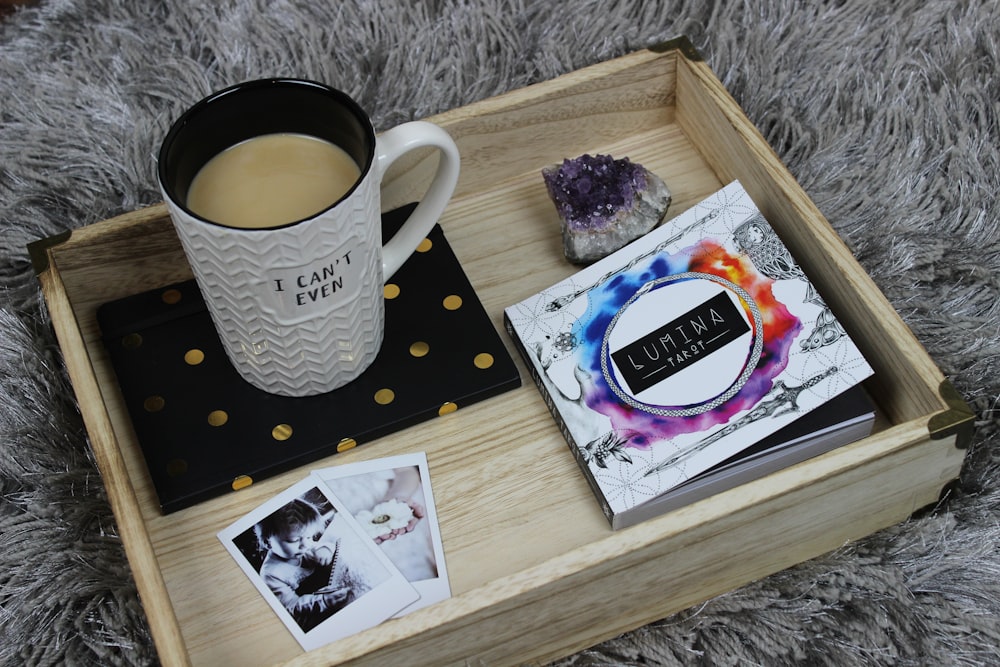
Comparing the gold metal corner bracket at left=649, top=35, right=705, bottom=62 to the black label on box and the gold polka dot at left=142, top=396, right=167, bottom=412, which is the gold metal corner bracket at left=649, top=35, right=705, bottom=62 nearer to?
the black label on box

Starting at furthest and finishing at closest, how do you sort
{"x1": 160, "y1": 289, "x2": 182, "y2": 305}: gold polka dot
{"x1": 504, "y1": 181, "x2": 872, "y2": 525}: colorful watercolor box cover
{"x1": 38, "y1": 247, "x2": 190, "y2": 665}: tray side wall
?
{"x1": 160, "y1": 289, "x2": 182, "y2": 305}: gold polka dot < {"x1": 504, "y1": 181, "x2": 872, "y2": 525}: colorful watercolor box cover < {"x1": 38, "y1": 247, "x2": 190, "y2": 665}: tray side wall

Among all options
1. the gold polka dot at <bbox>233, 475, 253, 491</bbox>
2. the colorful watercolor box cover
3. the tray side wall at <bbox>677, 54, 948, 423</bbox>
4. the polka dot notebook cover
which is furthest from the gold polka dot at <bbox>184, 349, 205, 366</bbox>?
the tray side wall at <bbox>677, 54, 948, 423</bbox>

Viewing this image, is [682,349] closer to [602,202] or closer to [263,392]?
[602,202]

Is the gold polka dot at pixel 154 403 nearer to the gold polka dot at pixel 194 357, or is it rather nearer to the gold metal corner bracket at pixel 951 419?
the gold polka dot at pixel 194 357

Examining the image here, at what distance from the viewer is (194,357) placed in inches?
35.6

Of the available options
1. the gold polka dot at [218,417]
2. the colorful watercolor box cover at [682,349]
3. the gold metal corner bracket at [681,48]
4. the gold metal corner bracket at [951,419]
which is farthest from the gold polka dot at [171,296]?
the gold metal corner bracket at [951,419]

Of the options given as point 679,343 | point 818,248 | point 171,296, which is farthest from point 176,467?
point 818,248

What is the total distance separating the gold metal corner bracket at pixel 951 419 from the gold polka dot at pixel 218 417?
1.66 ft

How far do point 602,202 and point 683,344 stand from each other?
0.51 ft

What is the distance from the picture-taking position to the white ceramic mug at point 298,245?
735 mm

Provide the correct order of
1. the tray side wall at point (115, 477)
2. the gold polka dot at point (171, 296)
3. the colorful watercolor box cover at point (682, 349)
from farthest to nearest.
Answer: the gold polka dot at point (171, 296) → the colorful watercolor box cover at point (682, 349) → the tray side wall at point (115, 477)

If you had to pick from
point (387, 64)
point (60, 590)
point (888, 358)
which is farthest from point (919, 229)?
point (60, 590)

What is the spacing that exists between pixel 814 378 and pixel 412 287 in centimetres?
33

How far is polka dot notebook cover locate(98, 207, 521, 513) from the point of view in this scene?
2.81 ft
